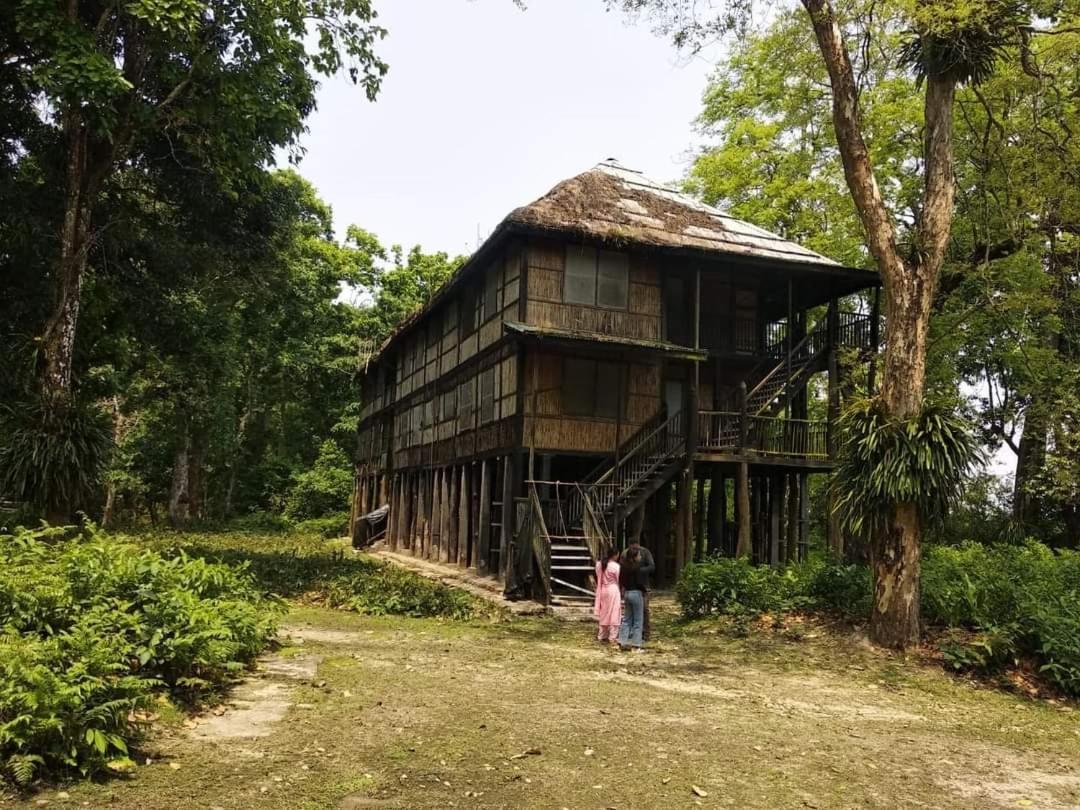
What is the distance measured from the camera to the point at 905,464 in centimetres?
1120

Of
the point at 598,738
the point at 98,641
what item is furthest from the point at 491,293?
the point at 98,641

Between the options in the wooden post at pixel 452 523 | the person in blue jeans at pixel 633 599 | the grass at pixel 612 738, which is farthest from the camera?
the wooden post at pixel 452 523

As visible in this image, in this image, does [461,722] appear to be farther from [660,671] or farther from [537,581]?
[537,581]

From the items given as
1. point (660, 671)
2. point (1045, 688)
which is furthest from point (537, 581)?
point (1045, 688)

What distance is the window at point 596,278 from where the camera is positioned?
19797mm

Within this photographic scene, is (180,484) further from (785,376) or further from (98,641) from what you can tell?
(98,641)

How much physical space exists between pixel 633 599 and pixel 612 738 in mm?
4797

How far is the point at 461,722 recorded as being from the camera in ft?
23.8

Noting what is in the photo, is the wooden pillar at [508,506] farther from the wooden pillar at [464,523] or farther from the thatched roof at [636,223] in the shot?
the thatched roof at [636,223]

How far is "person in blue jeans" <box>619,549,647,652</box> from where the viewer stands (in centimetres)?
1165

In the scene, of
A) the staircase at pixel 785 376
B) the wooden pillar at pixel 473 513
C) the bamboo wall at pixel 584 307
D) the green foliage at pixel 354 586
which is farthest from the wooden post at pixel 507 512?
the staircase at pixel 785 376

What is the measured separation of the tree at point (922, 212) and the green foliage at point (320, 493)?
35.7 meters

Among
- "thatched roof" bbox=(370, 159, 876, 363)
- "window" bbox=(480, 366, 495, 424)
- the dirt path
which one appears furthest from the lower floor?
the dirt path

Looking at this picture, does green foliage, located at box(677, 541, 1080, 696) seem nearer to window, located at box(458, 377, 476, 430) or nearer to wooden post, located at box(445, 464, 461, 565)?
window, located at box(458, 377, 476, 430)
